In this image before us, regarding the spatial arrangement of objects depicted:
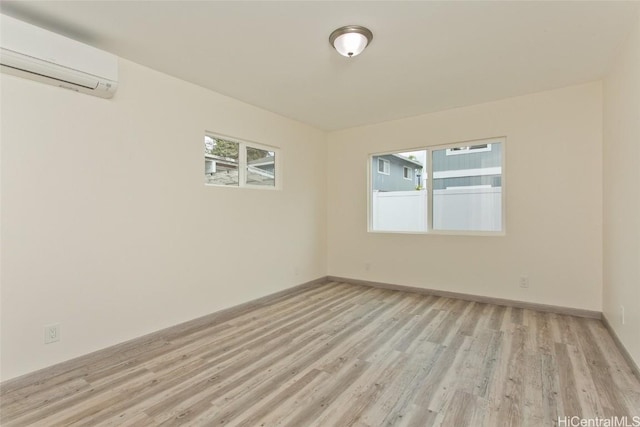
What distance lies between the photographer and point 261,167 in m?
4.16

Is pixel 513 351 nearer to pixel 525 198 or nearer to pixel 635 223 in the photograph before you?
pixel 635 223

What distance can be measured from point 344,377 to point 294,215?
2705mm

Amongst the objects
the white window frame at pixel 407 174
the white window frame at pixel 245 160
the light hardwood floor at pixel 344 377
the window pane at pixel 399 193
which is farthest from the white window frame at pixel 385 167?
the light hardwood floor at pixel 344 377

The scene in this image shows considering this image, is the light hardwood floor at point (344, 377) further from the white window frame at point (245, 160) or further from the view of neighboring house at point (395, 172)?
the view of neighboring house at point (395, 172)

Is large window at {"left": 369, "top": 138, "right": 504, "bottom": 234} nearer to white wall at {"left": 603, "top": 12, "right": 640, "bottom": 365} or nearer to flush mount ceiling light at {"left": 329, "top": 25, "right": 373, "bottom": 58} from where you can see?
white wall at {"left": 603, "top": 12, "right": 640, "bottom": 365}

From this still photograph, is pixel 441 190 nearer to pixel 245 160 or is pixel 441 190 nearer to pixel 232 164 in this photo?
pixel 245 160

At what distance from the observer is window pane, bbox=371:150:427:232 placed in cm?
A: 450

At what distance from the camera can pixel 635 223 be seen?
2197 mm

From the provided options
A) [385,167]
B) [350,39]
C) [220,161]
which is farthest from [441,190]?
[220,161]

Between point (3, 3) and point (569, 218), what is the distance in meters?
5.24

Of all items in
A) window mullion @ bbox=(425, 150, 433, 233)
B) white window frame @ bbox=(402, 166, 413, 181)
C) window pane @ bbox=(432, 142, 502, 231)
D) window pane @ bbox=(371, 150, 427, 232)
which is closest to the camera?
window pane @ bbox=(432, 142, 502, 231)

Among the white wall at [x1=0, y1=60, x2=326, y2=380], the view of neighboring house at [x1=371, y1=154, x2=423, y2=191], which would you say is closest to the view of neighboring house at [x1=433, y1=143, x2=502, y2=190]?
the view of neighboring house at [x1=371, y1=154, x2=423, y2=191]

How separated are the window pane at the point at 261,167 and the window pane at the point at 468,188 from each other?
2301 mm

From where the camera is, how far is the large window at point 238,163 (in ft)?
11.5
